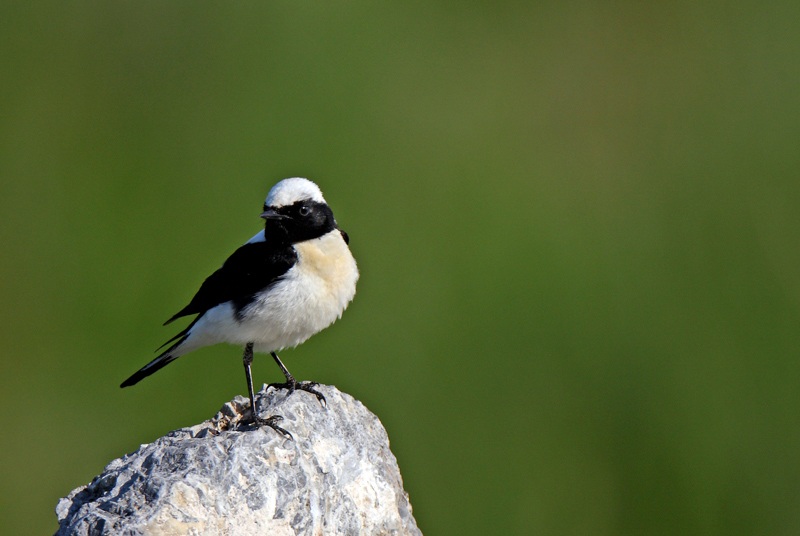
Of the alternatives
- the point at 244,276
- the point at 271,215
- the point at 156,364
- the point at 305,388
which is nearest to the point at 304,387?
the point at 305,388

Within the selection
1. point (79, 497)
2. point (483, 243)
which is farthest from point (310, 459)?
point (483, 243)

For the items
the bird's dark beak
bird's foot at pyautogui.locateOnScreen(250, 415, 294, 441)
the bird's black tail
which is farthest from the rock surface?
the bird's black tail

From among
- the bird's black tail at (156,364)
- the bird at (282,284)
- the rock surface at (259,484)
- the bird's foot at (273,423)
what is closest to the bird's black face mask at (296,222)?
the bird at (282,284)

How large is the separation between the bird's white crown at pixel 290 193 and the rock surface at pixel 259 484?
113 centimetres

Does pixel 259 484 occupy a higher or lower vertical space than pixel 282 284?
lower

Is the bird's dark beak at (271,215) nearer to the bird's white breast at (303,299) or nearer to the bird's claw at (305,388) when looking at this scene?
the bird's white breast at (303,299)

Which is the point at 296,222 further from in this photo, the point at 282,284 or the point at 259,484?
the point at 259,484

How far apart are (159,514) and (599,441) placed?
16.7ft

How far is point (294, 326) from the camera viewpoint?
502cm

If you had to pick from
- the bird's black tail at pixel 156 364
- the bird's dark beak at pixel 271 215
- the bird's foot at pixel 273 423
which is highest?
the bird's dark beak at pixel 271 215

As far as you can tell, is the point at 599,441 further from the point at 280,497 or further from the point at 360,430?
the point at 280,497

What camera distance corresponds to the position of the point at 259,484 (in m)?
3.60

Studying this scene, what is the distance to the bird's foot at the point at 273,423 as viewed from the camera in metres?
3.86

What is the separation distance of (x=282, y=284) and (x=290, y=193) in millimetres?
412
